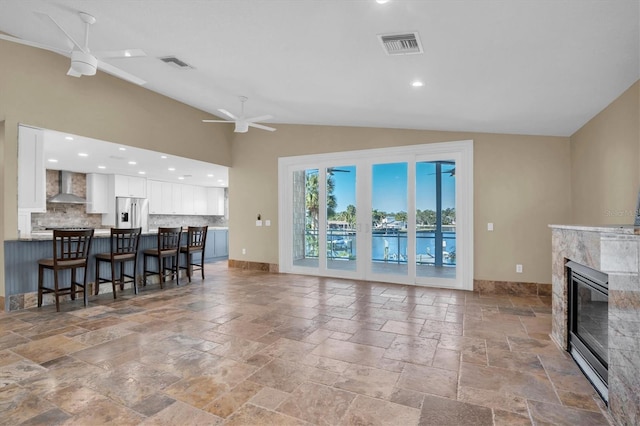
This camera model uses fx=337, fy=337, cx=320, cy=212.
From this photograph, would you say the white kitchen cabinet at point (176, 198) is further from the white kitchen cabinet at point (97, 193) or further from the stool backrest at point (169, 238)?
the stool backrest at point (169, 238)

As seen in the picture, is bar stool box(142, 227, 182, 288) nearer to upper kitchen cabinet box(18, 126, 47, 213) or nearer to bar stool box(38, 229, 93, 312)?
bar stool box(38, 229, 93, 312)

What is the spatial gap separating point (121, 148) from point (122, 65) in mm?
1566

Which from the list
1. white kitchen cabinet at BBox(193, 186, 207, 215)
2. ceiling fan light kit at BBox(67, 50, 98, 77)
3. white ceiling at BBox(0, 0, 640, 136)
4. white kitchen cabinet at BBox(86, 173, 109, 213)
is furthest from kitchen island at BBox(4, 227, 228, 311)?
white kitchen cabinet at BBox(193, 186, 207, 215)

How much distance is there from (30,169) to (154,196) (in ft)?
17.8

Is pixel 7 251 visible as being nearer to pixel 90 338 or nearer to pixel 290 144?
pixel 90 338

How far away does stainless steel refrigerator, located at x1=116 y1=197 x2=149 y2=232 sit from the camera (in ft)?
29.0

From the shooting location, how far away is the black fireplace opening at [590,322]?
215 centimetres

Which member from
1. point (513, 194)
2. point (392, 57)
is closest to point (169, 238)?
point (392, 57)

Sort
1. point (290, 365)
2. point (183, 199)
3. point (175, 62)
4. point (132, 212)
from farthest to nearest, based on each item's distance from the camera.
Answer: point (183, 199) → point (132, 212) → point (175, 62) → point (290, 365)

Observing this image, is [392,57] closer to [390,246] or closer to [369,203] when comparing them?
[369,203]

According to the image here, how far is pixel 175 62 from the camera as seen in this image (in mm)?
4223

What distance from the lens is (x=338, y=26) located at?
9.16ft

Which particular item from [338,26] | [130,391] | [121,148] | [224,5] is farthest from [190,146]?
[130,391]

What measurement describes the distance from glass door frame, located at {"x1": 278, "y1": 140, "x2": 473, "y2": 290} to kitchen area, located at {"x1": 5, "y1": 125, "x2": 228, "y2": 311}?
207cm
